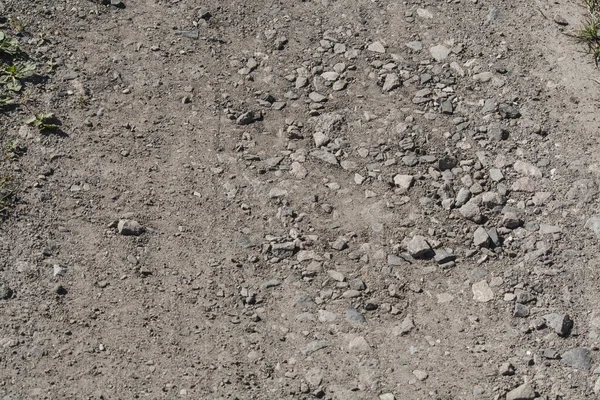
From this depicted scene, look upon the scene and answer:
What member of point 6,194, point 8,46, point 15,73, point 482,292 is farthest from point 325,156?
point 8,46

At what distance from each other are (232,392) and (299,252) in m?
1.03

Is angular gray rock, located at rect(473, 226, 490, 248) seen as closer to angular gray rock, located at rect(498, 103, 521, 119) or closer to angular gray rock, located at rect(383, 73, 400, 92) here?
angular gray rock, located at rect(498, 103, 521, 119)

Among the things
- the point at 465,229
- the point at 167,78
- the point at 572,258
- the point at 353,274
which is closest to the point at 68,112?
the point at 167,78

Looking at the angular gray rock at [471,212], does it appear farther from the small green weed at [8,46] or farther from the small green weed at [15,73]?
the small green weed at [8,46]

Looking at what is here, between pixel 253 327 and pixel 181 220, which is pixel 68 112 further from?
pixel 253 327

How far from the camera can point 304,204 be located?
541 centimetres

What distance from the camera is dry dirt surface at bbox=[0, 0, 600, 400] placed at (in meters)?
4.63

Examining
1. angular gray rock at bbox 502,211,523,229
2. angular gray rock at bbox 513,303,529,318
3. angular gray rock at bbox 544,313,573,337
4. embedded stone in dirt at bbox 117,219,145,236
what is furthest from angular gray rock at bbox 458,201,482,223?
embedded stone in dirt at bbox 117,219,145,236

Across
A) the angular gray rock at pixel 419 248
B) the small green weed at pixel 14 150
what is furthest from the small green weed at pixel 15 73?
the angular gray rock at pixel 419 248

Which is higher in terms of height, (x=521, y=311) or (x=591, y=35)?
(x=591, y=35)

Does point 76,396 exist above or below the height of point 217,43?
below

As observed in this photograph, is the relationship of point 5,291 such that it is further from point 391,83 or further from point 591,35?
point 591,35

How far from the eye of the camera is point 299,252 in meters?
5.16

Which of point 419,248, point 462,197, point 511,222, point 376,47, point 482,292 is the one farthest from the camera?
point 376,47
